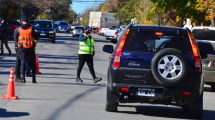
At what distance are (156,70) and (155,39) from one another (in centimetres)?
90

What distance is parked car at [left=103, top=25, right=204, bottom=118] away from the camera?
37.2ft

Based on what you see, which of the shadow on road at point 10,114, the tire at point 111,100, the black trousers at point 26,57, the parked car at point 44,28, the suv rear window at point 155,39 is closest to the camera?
the shadow on road at point 10,114

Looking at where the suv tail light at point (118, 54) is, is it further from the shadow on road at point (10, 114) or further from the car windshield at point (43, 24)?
the car windshield at point (43, 24)

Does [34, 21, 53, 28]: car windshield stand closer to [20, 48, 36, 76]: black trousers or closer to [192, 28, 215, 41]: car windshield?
[192, 28, 215, 41]: car windshield

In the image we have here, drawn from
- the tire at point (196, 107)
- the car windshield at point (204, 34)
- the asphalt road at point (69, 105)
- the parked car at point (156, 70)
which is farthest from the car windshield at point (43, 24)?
the tire at point (196, 107)

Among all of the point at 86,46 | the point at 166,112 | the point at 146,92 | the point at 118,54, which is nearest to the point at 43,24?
the point at 86,46

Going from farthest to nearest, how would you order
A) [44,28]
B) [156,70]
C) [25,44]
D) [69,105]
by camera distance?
[44,28] < [25,44] < [69,105] < [156,70]

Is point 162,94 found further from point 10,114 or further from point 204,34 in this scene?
point 204,34

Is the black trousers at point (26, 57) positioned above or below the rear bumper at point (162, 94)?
above

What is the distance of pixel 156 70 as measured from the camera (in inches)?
445

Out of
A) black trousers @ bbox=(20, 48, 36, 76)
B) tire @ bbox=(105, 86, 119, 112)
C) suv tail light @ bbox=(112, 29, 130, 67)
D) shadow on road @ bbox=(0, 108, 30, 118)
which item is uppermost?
suv tail light @ bbox=(112, 29, 130, 67)

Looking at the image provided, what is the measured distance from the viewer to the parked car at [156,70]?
11.4 meters

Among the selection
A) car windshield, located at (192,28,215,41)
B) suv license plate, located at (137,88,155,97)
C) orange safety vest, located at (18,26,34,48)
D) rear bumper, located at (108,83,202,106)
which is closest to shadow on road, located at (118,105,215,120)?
rear bumper, located at (108,83,202,106)

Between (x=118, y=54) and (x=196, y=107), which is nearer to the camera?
(x=118, y=54)
